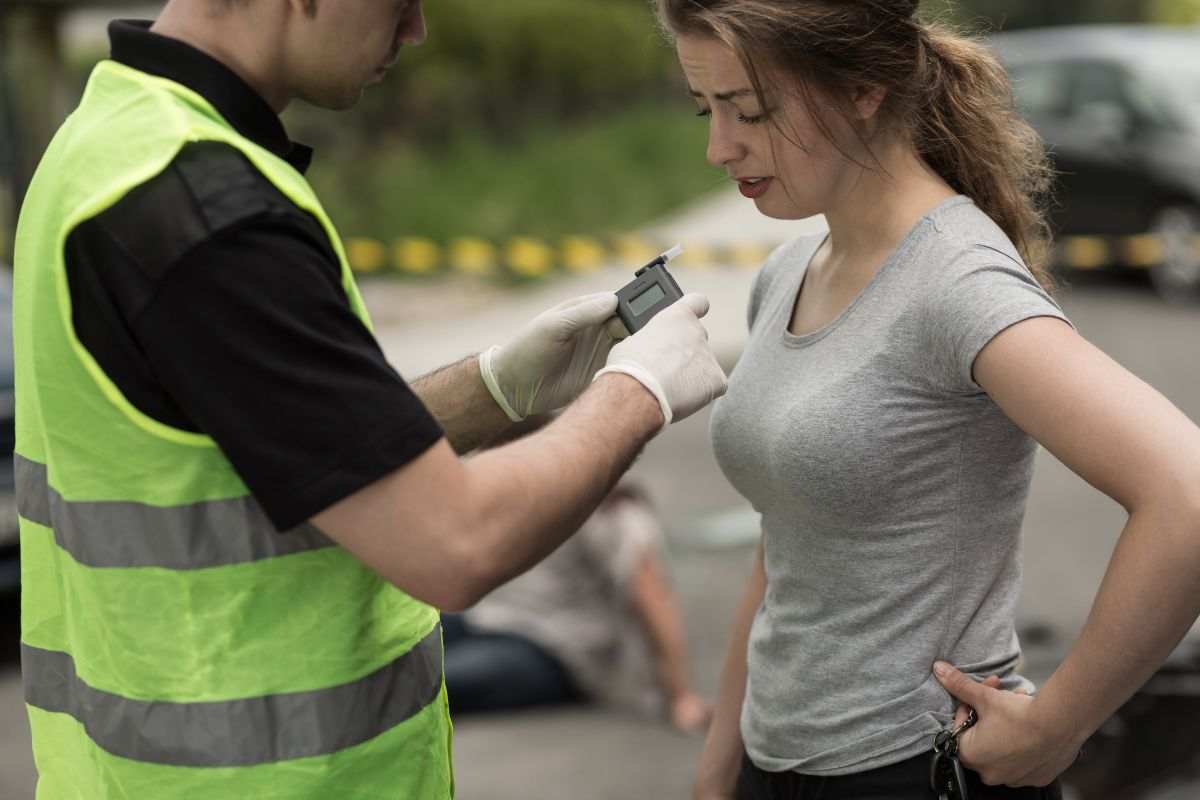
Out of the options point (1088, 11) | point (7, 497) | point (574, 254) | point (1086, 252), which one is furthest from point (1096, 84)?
point (1088, 11)

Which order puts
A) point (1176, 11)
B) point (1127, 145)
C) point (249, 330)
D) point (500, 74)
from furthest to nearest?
point (1176, 11) < point (500, 74) < point (1127, 145) < point (249, 330)

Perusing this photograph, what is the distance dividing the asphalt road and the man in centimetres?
108

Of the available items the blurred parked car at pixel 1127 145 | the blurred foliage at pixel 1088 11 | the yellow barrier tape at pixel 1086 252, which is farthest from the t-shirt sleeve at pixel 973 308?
the blurred foliage at pixel 1088 11

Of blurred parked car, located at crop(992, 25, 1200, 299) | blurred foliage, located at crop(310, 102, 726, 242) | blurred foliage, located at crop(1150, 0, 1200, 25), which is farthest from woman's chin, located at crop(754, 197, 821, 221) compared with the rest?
blurred foliage, located at crop(1150, 0, 1200, 25)

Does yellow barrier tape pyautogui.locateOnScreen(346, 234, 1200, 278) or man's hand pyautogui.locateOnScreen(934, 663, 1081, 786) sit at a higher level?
man's hand pyautogui.locateOnScreen(934, 663, 1081, 786)

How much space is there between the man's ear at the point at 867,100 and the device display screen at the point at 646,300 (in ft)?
1.15

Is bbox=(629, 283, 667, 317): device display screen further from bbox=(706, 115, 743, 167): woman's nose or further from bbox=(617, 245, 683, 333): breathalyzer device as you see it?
bbox=(706, 115, 743, 167): woman's nose

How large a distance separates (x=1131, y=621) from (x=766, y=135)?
759mm

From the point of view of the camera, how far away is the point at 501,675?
15.1 ft

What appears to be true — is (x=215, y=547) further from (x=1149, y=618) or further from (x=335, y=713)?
(x=1149, y=618)

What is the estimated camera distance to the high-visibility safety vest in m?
1.61

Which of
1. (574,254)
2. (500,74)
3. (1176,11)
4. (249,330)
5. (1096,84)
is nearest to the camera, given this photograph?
(249,330)

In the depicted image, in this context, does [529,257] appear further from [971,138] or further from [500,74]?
[971,138]

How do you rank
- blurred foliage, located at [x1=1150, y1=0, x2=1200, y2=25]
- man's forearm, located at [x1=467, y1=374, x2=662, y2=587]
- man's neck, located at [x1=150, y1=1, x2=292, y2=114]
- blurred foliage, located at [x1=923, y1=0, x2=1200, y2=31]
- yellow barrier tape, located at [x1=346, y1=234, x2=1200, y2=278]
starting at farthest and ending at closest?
blurred foliage, located at [x1=1150, y1=0, x2=1200, y2=25] < blurred foliage, located at [x1=923, y1=0, x2=1200, y2=31] < yellow barrier tape, located at [x1=346, y1=234, x2=1200, y2=278] < man's neck, located at [x1=150, y1=1, x2=292, y2=114] < man's forearm, located at [x1=467, y1=374, x2=662, y2=587]
